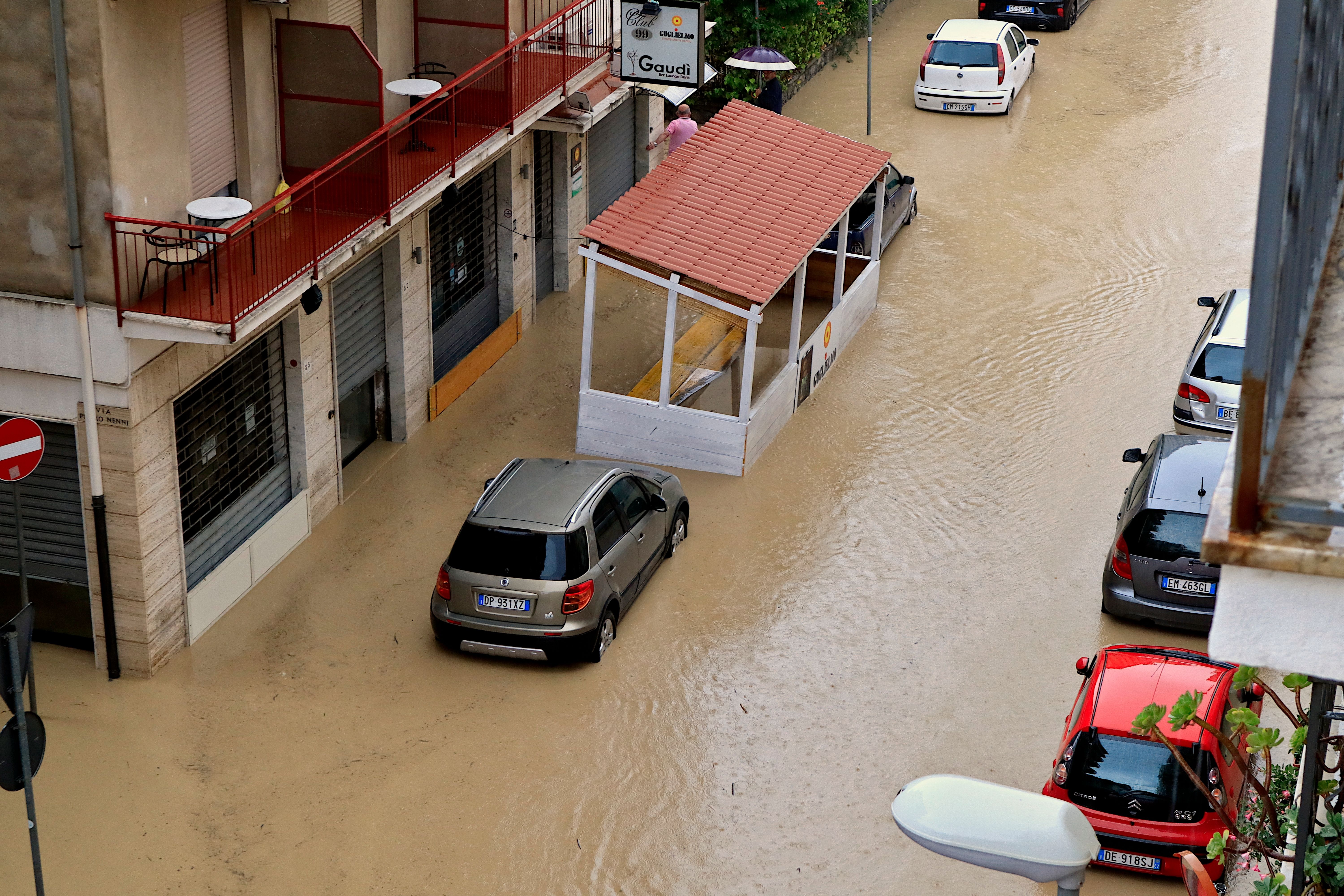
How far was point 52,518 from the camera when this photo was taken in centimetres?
1267

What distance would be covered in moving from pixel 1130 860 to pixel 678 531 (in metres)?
5.94

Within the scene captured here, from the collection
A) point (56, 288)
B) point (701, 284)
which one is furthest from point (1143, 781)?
point (56, 288)

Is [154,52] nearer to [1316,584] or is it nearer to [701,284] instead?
[701,284]

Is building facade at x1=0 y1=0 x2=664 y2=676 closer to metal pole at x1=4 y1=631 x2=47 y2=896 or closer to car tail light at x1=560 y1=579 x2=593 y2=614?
car tail light at x1=560 y1=579 x2=593 y2=614

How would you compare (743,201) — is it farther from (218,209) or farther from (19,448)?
(19,448)

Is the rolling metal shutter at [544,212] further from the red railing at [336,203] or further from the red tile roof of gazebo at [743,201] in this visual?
the red tile roof of gazebo at [743,201]

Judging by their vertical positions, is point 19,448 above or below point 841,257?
above

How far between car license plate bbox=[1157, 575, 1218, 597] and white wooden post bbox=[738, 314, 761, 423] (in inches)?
181

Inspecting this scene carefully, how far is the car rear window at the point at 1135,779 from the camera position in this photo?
10.4 metres

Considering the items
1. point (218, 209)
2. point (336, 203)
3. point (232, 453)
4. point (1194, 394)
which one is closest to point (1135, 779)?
point (1194, 394)

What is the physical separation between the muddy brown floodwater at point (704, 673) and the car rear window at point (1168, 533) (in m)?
0.94

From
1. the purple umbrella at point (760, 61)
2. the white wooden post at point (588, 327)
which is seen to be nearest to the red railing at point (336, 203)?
the white wooden post at point (588, 327)

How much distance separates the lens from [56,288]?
465 inches

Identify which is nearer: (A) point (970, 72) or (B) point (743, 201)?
(B) point (743, 201)
